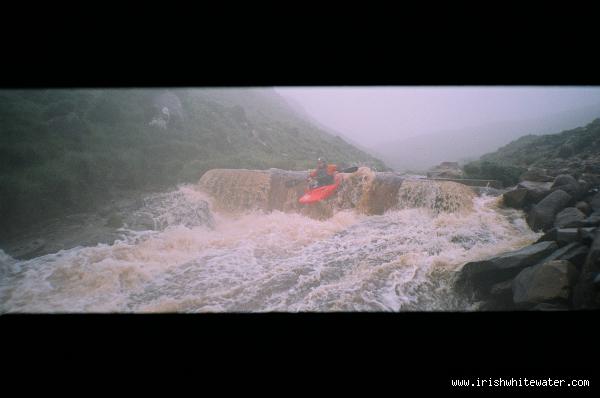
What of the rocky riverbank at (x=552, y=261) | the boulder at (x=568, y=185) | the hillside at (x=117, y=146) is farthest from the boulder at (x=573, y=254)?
the hillside at (x=117, y=146)

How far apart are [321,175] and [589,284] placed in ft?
12.5

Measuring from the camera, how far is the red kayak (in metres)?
5.12

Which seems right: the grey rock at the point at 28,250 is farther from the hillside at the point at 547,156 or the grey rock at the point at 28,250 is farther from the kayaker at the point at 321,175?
the hillside at the point at 547,156

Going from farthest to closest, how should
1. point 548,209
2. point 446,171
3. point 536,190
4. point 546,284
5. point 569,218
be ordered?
1. point 446,171
2. point 536,190
3. point 548,209
4. point 569,218
5. point 546,284

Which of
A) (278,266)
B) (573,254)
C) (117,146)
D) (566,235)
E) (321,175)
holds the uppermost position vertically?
(117,146)

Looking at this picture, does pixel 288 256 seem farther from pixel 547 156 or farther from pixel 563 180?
pixel 547 156

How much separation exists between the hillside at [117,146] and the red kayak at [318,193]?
40.2 inches

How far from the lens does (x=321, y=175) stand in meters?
5.32

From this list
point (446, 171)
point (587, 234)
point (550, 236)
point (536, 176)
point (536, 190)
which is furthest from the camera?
point (446, 171)

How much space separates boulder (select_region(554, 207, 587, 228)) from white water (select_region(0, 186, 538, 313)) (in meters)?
0.36

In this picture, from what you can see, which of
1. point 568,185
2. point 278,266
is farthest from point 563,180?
point 278,266

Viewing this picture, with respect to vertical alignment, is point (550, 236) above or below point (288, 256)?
above

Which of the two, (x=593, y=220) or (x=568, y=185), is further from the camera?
(x=568, y=185)
